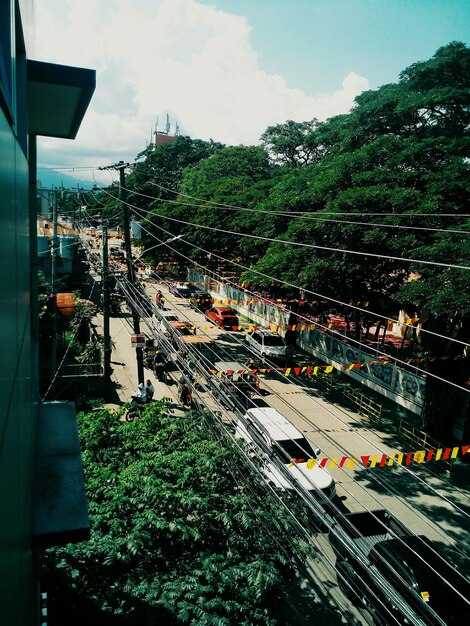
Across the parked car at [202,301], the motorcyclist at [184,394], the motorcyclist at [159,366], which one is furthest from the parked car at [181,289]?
the motorcyclist at [184,394]

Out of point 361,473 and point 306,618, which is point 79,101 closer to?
point 306,618

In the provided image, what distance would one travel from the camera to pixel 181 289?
3781 centimetres

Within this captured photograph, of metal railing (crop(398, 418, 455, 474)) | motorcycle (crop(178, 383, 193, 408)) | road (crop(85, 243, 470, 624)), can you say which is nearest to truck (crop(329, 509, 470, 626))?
road (crop(85, 243, 470, 624))

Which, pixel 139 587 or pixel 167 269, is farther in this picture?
pixel 167 269

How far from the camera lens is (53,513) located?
339cm

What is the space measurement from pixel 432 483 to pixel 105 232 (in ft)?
42.8

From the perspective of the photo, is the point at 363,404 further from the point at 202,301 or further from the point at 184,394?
the point at 202,301

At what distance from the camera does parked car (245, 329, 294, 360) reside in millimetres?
21250

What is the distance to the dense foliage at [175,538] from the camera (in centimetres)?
533

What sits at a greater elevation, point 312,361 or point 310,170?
point 310,170

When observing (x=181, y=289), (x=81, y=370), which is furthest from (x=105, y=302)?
(x=181, y=289)

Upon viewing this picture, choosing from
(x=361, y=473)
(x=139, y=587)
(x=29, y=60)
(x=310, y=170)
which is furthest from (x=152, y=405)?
(x=310, y=170)

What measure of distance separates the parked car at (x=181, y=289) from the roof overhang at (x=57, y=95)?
1197 inches

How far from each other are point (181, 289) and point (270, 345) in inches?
702
